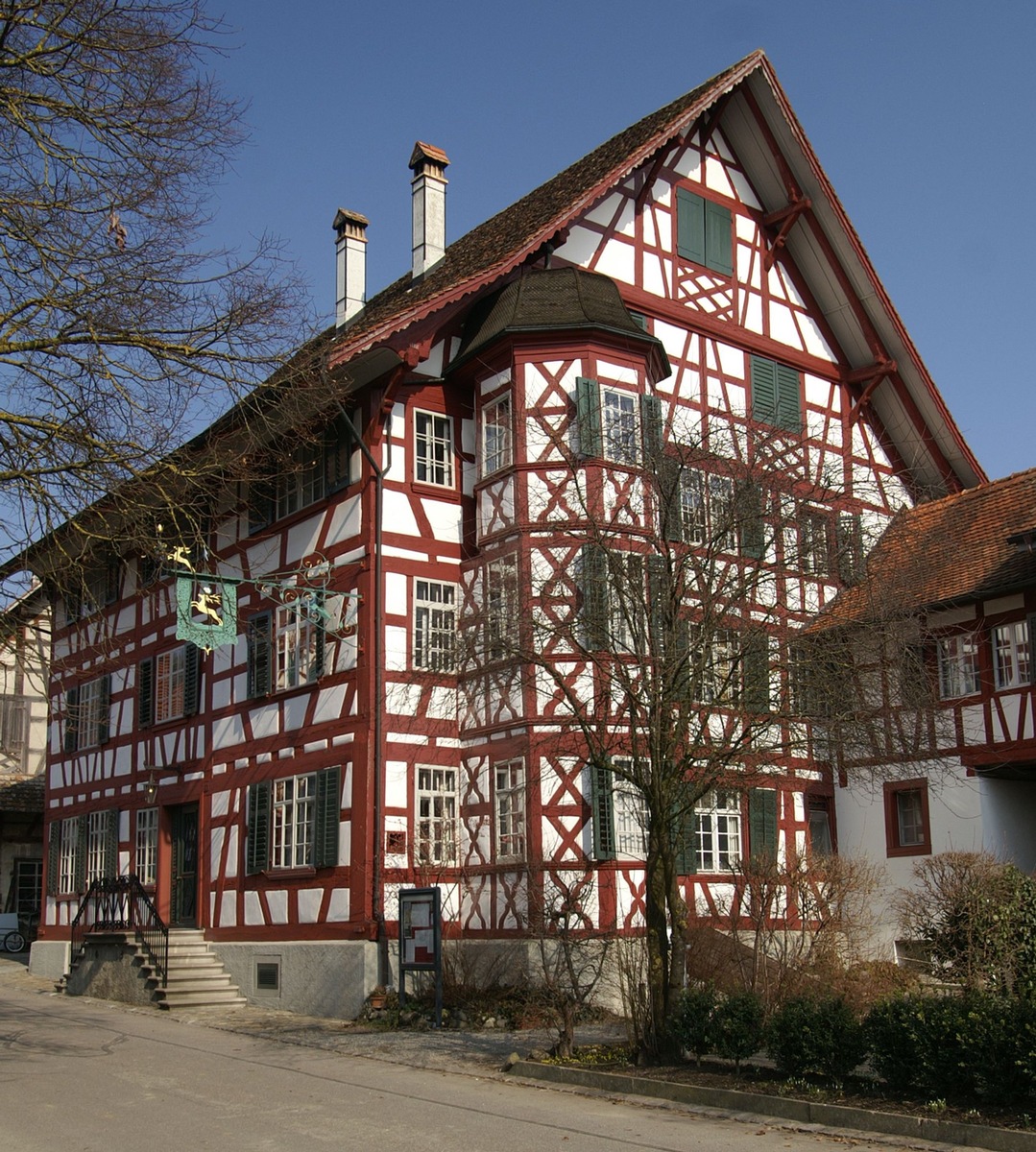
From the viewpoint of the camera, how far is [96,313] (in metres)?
11.5

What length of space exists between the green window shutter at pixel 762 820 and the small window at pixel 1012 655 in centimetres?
436

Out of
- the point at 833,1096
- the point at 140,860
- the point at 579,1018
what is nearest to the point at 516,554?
the point at 579,1018

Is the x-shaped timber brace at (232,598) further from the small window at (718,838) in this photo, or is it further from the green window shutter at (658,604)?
the small window at (718,838)

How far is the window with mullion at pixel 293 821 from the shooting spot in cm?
2147

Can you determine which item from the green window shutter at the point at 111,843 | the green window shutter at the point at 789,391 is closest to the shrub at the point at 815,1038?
the green window shutter at the point at 789,391

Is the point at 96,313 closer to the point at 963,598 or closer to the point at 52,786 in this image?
the point at 963,598

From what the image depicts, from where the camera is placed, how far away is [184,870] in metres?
25.8

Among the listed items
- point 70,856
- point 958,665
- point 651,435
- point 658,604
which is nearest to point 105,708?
point 70,856

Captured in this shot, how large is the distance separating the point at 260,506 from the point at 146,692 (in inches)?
226

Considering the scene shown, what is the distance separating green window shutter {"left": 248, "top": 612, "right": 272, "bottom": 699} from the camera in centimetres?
2309

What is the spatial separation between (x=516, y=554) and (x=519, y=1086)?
822cm

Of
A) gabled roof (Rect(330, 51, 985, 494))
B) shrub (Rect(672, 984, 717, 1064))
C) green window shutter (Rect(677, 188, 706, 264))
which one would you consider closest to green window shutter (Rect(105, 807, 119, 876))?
gabled roof (Rect(330, 51, 985, 494))

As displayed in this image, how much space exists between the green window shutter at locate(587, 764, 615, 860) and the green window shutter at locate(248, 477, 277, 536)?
7.89 metres

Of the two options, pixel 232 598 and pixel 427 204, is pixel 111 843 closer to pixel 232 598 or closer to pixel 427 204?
pixel 232 598
